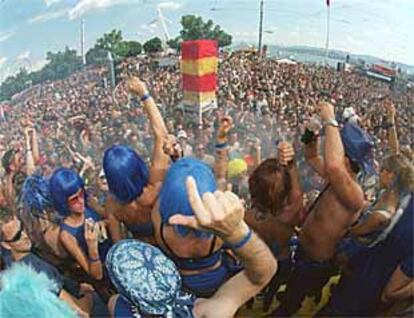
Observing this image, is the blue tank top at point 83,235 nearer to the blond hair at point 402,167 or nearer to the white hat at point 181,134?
the white hat at point 181,134

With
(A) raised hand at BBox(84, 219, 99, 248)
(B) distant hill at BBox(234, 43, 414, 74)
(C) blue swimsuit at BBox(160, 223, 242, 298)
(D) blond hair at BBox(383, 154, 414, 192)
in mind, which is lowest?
(C) blue swimsuit at BBox(160, 223, 242, 298)

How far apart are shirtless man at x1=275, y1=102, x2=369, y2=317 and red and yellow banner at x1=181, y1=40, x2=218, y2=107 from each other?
0.27 m

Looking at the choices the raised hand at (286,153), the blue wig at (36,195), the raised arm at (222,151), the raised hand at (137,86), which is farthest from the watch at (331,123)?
the blue wig at (36,195)

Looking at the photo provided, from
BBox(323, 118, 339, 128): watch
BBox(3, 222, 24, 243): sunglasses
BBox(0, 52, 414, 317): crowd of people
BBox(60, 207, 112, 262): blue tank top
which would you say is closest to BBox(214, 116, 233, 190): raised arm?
BBox(0, 52, 414, 317): crowd of people

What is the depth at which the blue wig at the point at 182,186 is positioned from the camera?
2143 millimetres

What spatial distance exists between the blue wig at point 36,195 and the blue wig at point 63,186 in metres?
0.02

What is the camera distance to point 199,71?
7.36 ft

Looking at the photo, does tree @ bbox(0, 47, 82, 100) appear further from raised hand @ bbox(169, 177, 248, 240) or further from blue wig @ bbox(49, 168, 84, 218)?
raised hand @ bbox(169, 177, 248, 240)

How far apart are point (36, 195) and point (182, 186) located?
408 millimetres

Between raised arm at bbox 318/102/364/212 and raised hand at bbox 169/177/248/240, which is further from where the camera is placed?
raised arm at bbox 318/102/364/212

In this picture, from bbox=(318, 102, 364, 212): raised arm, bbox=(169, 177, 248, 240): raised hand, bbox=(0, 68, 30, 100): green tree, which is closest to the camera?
bbox=(169, 177, 248, 240): raised hand

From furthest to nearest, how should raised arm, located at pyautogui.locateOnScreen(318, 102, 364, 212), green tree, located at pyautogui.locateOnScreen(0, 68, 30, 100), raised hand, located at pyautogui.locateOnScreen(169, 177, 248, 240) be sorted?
1. green tree, located at pyautogui.locateOnScreen(0, 68, 30, 100)
2. raised arm, located at pyautogui.locateOnScreen(318, 102, 364, 212)
3. raised hand, located at pyautogui.locateOnScreen(169, 177, 248, 240)

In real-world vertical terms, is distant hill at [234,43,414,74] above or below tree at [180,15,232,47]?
below

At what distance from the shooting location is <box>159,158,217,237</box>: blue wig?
2.14 m
